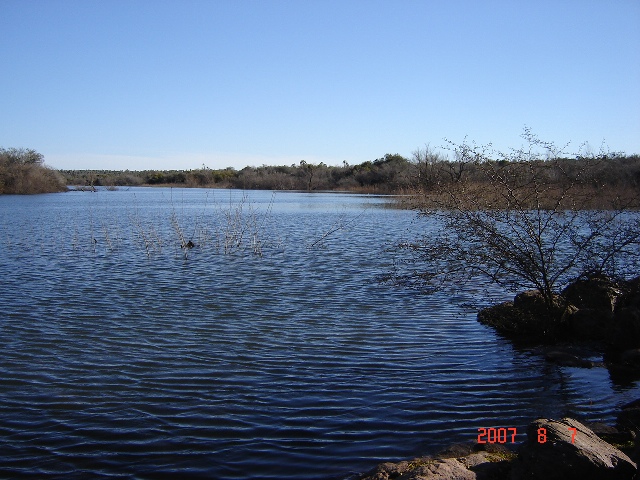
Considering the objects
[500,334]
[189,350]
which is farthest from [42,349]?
[500,334]

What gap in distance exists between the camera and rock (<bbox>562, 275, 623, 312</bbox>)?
10.2 m

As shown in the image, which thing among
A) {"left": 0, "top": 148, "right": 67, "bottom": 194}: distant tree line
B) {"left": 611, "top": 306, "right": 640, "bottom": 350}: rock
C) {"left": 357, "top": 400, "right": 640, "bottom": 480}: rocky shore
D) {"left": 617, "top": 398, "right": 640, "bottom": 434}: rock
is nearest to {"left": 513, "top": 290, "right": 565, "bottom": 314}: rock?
{"left": 611, "top": 306, "right": 640, "bottom": 350}: rock

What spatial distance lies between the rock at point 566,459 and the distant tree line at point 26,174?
69.1 m

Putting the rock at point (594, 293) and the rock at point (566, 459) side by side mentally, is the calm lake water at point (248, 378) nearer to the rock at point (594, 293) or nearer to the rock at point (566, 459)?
the rock at point (566, 459)

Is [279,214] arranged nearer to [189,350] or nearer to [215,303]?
[215,303]

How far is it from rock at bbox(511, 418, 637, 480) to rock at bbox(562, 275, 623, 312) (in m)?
6.33

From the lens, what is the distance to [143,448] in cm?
568

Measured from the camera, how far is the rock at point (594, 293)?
1018cm

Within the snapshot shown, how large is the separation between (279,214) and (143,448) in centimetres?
3046

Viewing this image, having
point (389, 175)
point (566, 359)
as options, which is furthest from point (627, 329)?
point (389, 175)

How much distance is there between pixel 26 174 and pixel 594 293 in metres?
66.7

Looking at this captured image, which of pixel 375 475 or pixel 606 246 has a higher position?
pixel 606 246

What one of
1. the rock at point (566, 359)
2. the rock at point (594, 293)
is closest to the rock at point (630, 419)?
the rock at point (566, 359)
